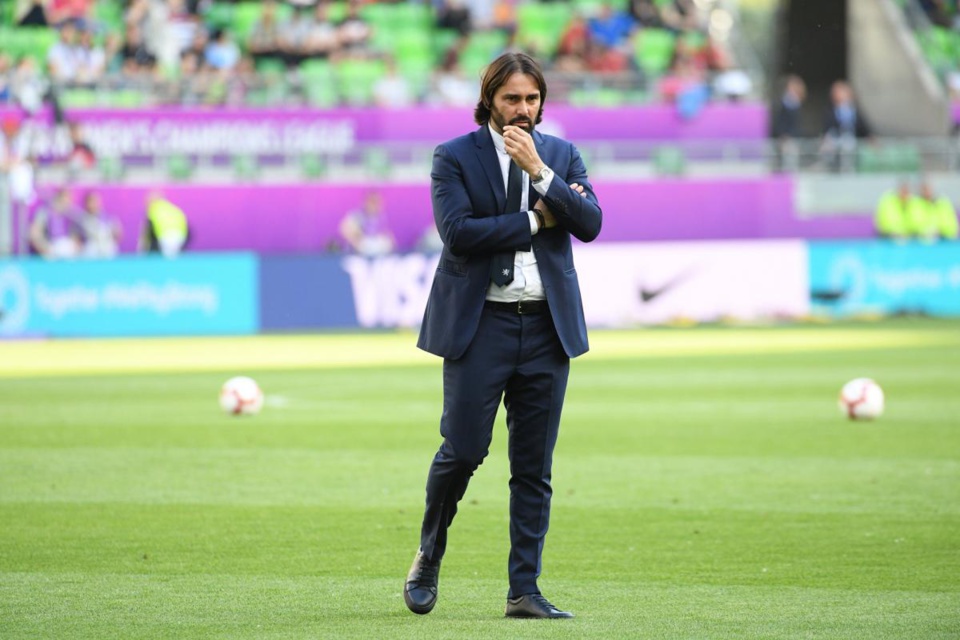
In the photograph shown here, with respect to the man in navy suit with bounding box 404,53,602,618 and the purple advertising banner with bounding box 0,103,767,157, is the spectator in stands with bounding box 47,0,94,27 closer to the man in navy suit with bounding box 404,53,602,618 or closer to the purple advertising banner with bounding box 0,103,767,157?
the purple advertising banner with bounding box 0,103,767,157

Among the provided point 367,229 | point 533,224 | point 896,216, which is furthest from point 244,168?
point 533,224

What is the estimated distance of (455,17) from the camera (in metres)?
34.6

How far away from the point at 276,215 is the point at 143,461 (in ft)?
63.2

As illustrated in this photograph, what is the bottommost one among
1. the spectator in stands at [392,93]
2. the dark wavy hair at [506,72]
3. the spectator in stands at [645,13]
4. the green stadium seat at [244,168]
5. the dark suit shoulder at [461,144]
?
the green stadium seat at [244,168]

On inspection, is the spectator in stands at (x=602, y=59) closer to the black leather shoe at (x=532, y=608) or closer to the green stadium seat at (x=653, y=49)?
the green stadium seat at (x=653, y=49)

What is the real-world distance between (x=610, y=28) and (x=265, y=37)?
7489 mm

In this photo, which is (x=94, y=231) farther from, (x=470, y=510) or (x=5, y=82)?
(x=470, y=510)

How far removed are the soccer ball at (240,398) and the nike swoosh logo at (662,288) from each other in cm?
1356

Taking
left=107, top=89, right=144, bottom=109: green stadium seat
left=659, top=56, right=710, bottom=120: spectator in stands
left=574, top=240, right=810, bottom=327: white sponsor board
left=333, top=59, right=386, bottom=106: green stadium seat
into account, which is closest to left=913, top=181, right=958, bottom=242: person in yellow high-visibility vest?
left=574, top=240, right=810, bottom=327: white sponsor board

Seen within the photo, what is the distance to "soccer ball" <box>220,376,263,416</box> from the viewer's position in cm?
1524

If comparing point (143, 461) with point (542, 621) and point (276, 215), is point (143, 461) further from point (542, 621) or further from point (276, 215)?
point (276, 215)

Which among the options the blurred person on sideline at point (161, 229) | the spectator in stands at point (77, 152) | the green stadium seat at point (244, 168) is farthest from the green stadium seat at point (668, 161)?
the spectator in stands at point (77, 152)

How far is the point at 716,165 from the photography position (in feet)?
111

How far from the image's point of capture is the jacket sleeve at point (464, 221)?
6.61 meters
